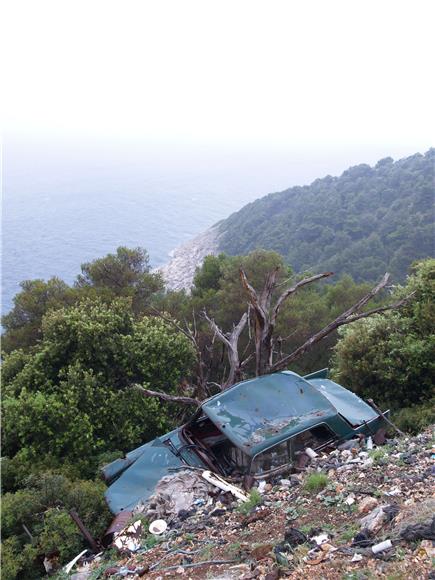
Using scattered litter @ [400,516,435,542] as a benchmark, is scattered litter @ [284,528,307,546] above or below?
below

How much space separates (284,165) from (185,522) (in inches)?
7318

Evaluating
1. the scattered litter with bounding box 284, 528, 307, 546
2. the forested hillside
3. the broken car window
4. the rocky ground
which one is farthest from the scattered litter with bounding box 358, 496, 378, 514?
the forested hillside

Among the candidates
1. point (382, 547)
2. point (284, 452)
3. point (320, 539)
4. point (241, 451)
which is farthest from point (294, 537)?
point (241, 451)

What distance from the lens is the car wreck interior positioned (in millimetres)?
8031

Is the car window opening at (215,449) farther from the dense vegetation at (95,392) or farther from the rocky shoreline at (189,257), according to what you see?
the rocky shoreline at (189,257)

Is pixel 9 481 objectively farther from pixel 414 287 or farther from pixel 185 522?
pixel 414 287

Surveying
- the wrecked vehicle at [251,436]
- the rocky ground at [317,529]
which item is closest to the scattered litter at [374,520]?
the rocky ground at [317,529]

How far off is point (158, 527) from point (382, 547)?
3.38 meters

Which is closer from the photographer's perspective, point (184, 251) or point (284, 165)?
point (184, 251)

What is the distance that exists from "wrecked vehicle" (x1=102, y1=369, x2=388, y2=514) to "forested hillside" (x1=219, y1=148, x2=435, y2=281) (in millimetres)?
40767

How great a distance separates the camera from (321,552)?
4766 mm

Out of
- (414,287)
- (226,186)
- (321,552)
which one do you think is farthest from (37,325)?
→ (226,186)

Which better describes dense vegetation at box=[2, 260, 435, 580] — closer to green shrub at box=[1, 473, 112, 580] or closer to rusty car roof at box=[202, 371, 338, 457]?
green shrub at box=[1, 473, 112, 580]

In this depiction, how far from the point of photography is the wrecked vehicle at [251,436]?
8.05m
